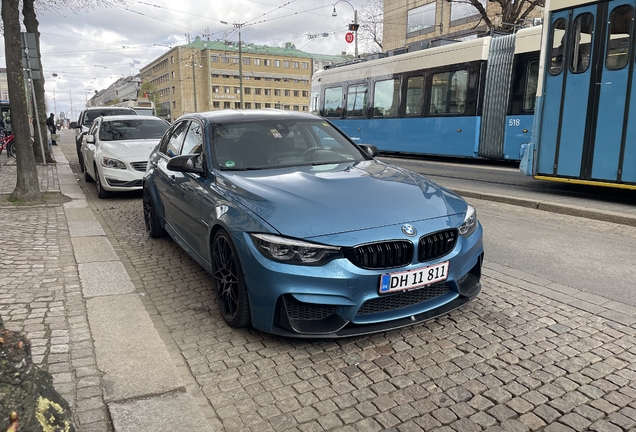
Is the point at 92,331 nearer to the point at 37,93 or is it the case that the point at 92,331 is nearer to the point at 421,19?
the point at 37,93

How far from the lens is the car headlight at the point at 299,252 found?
10.4 ft

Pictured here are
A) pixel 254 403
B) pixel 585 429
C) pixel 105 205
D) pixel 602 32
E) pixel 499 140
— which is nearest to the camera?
pixel 585 429

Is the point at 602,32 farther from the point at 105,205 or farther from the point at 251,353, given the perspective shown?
the point at 105,205

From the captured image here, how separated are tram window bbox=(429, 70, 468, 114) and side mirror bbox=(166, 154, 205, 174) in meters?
11.7

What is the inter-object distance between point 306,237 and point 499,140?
39.5ft

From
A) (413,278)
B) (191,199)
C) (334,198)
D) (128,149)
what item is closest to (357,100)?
(128,149)

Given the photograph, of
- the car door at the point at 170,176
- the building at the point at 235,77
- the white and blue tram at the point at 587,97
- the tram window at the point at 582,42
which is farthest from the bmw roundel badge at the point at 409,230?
the building at the point at 235,77

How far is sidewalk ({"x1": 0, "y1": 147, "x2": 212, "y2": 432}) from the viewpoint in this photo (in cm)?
268

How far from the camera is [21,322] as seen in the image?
3799mm

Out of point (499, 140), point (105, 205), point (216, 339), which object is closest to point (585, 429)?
point (216, 339)

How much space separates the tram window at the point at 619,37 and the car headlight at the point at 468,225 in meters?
5.86

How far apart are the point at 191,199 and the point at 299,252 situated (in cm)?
176

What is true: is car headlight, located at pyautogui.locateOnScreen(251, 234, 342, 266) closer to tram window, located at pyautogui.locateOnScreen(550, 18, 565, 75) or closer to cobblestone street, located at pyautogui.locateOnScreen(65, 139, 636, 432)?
cobblestone street, located at pyautogui.locateOnScreen(65, 139, 636, 432)

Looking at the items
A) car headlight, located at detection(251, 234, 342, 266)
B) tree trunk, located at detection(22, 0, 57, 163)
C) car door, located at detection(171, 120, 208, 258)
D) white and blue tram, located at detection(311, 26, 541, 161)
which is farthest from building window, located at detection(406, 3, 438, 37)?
car headlight, located at detection(251, 234, 342, 266)
